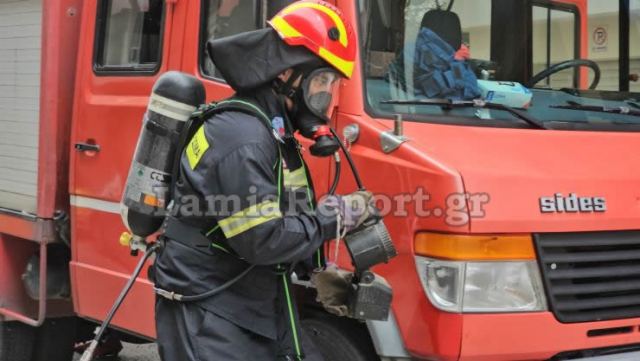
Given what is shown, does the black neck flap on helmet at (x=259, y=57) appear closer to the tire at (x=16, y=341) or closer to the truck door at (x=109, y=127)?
the truck door at (x=109, y=127)

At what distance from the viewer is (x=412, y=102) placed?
2830 mm

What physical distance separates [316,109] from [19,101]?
2.66 m

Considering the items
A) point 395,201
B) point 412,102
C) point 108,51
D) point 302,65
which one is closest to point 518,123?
point 412,102

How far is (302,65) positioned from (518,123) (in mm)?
988

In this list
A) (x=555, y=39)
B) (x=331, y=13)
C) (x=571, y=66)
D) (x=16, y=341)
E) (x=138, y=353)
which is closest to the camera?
(x=331, y=13)

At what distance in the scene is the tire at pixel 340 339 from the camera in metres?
2.78

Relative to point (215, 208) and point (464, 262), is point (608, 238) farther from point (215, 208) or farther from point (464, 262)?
point (215, 208)

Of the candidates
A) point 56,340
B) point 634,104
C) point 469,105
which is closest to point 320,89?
point 469,105

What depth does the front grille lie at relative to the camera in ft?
8.13

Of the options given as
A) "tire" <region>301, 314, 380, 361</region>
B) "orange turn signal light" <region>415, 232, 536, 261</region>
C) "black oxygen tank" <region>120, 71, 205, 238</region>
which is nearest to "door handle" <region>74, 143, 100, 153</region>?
"black oxygen tank" <region>120, 71, 205, 238</region>

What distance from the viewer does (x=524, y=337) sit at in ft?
8.06

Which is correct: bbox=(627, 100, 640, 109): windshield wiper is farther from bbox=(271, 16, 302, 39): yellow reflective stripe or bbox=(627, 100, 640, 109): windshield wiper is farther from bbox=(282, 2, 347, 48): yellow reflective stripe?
bbox=(271, 16, 302, 39): yellow reflective stripe

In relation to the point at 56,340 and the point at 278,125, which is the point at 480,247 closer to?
the point at 278,125

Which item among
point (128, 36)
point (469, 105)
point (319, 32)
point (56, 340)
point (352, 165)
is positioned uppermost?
point (128, 36)
